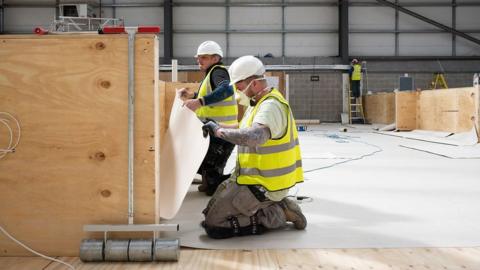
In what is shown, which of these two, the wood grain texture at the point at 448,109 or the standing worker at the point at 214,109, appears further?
the wood grain texture at the point at 448,109

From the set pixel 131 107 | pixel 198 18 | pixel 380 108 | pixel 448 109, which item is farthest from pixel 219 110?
pixel 198 18

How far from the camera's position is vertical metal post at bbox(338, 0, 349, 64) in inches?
755

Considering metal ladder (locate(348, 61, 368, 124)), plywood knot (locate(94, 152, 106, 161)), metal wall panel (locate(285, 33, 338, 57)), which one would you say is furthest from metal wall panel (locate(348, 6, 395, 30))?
plywood knot (locate(94, 152, 106, 161))

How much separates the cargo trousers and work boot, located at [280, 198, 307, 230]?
0.48 feet

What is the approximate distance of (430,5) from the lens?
1945cm

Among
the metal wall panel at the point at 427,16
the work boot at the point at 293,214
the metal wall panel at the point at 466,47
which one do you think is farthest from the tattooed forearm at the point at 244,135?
the metal wall panel at the point at 466,47

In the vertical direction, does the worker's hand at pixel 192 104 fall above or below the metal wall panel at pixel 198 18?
below

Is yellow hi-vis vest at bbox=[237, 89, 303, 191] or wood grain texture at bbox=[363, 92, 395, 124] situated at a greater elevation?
wood grain texture at bbox=[363, 92, 395, 124]

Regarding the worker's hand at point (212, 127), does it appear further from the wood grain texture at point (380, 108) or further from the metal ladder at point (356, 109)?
the metal ladder at point (356, 109)

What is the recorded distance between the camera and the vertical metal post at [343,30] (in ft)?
62.9

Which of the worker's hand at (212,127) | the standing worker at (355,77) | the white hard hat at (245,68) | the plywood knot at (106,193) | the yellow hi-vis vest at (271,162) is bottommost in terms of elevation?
the plywood knot at (106,193)

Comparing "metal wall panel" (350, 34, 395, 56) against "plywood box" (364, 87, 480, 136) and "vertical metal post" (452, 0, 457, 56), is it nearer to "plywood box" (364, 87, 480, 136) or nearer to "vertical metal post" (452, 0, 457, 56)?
"vertical metal post" (452, 0, 457, 56)

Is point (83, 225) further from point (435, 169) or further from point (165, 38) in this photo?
point (165, 38)

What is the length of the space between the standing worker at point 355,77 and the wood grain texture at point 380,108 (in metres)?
0.60
